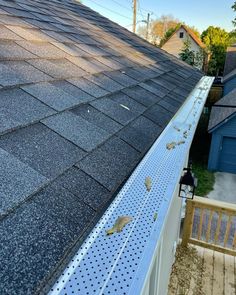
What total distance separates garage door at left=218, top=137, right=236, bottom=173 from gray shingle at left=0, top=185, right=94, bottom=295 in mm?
11884

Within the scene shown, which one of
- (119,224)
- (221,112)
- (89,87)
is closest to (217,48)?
(221,112)

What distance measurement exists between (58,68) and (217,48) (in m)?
33.3

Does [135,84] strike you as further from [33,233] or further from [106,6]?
[106,6]

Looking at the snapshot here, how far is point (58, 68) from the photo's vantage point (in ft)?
9.64

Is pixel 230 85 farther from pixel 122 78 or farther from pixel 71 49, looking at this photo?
pixel 71 49

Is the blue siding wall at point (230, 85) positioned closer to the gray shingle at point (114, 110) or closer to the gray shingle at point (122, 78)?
the gray shingle at point (122, 78)

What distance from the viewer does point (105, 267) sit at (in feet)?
4.13

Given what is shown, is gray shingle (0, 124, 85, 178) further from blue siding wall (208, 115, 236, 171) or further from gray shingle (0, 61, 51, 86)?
blue siding wall (208, 115, 236, 171)

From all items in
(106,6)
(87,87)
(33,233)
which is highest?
(106,6)

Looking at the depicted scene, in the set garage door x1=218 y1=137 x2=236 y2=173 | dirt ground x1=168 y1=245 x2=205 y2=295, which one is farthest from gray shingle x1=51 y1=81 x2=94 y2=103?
garage door x1=218 y1=137 x2=236 y2=173

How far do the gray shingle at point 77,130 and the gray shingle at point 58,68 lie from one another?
0.74m

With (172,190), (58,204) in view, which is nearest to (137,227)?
(58,204)

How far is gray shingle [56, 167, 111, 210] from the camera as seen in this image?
4.96ft

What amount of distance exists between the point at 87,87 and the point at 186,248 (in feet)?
15.8
